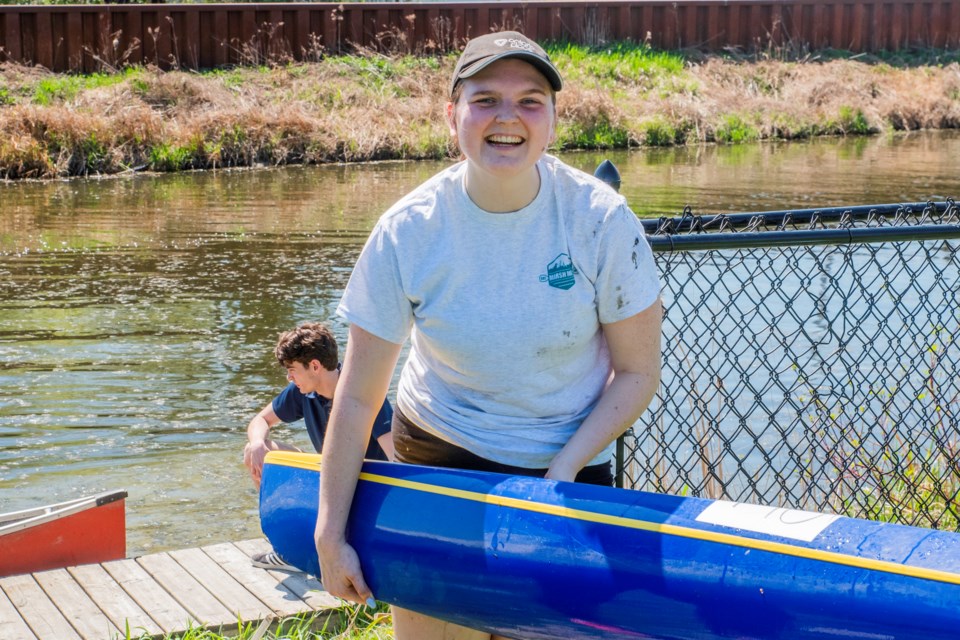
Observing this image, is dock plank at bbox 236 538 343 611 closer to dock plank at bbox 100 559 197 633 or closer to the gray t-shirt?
dock plank at bbox 100 559 197 633

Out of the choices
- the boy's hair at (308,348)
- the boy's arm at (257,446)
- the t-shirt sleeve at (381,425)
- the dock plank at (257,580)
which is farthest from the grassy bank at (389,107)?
the t-shirt sleeve at (381,425)

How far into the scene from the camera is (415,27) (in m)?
27.7

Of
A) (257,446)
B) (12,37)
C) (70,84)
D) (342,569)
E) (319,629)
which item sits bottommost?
(319,629)

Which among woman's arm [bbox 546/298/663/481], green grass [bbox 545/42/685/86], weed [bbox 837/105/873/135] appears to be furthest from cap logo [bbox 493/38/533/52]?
weed [bbox 837/105/873/135]

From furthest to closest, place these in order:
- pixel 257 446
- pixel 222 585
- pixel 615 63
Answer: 1. pixel 615 63
2. pixel 257 446
3. pixel 222 585

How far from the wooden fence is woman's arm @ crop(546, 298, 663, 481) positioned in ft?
78.0

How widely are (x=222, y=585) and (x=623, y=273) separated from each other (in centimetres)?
276

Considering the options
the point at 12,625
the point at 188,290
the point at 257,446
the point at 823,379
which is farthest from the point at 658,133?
the point at 12,625

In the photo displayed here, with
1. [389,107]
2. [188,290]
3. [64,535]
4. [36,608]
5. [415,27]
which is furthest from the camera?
[415,27]

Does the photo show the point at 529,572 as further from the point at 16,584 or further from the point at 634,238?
the point at 16,584

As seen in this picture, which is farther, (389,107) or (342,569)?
(389,107)

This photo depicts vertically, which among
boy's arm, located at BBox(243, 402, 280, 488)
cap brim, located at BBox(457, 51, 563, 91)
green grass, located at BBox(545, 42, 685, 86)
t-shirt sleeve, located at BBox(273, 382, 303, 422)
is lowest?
boy's arm, located at BBox(243, 402, 280, 488)

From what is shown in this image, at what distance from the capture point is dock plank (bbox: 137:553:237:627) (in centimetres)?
450

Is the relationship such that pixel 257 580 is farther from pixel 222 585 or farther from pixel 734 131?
pixel 734 131
